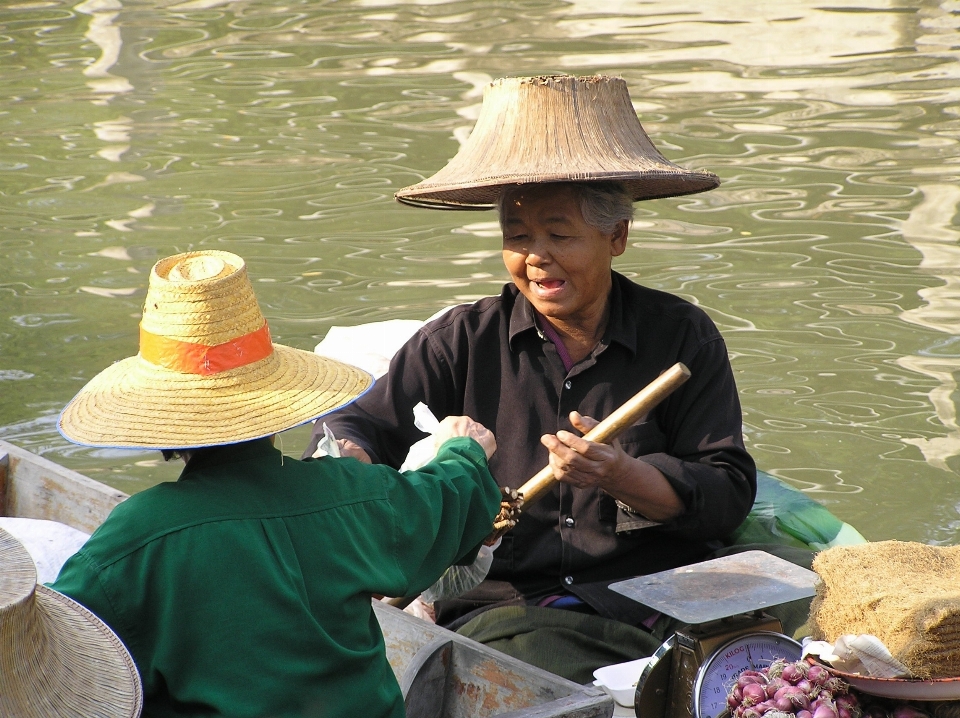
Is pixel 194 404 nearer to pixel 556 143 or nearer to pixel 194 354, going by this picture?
pixel 194 354

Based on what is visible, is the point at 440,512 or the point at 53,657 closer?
the point at 53,657

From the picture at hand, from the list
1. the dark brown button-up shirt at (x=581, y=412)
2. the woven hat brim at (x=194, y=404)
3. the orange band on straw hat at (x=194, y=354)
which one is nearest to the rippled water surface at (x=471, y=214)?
the dark brown button-up shirt at (x=581, y=412)

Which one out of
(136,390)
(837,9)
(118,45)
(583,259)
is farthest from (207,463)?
(118,45)

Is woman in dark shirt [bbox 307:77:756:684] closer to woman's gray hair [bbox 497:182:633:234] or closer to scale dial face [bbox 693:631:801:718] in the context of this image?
woman's gray hair [bbox 497:182:633:234]

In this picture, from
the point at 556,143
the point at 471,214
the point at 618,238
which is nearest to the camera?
the point at 556,143

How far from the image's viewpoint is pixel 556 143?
9.40 ft

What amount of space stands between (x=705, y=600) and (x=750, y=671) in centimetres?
14

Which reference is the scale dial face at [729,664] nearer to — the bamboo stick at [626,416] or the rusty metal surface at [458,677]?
the rusty metal surface at [458,677]

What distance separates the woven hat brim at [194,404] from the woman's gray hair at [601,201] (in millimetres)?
957

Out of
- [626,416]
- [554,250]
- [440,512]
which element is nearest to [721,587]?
[626,416]

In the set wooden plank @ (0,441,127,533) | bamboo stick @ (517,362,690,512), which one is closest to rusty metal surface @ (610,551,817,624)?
bamboo stick @ (517,362,690,512)

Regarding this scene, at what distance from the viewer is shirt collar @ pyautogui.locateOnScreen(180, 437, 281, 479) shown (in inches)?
76.5

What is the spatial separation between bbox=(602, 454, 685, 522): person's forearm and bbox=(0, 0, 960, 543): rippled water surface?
2055 mm

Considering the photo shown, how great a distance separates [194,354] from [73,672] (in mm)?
518
